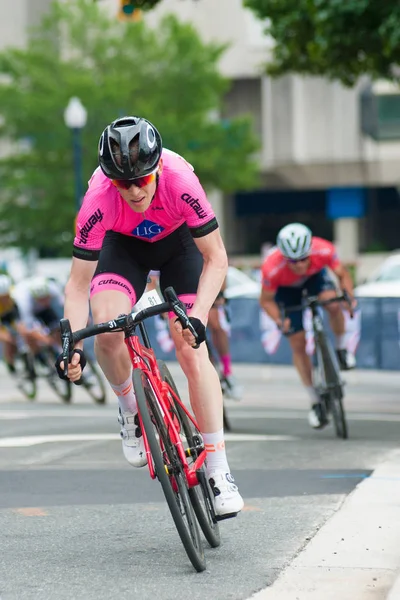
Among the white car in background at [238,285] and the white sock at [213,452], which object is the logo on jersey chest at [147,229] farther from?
the white car in background at [238,285]

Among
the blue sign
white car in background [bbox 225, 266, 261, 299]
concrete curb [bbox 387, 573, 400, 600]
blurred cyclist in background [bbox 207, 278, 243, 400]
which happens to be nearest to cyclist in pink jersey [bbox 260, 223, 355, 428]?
blurred cyclist in background [bbox 207, 278, 243, 400]

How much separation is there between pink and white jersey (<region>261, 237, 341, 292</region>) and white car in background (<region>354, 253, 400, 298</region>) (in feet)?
33.0

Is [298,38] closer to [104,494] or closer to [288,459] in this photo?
[288,459]

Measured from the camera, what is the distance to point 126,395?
21.3 feet

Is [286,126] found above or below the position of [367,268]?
above

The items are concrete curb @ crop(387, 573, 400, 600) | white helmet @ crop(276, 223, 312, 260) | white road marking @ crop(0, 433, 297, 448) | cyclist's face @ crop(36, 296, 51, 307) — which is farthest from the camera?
cyclist's face @ crop(36, 296, 51, 307)

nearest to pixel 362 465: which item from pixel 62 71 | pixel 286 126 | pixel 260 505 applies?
pixel 260 505

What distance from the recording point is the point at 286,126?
2126 inches

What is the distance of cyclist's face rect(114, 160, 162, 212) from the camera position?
5957 mm

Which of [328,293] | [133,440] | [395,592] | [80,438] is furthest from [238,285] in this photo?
[395,592]

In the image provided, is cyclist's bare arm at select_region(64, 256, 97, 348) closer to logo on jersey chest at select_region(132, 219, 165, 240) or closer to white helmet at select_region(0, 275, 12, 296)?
logo on jersey chest at select_region(132, 219, 165, 240)

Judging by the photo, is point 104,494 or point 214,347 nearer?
point 104,494

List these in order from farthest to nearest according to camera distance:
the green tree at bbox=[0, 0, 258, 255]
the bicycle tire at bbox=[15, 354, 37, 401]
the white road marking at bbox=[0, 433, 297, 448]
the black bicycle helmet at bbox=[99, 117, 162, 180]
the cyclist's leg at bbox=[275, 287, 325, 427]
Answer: the green tree at bbox=[0, 0, 258, 255] < the bicycle tire at bbox=[15, 354, 37, 401] < the cyclist's leg at bbox=[275, 287, 325, 427] < the white road marking at bbox=[0, 433, 297, 448] < the black bicycle helmet at bbox=[99, 117, 162, 180]

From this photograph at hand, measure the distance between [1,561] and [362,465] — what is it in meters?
3.62
